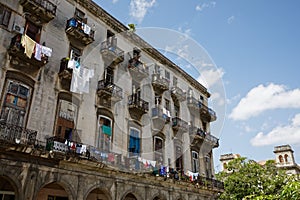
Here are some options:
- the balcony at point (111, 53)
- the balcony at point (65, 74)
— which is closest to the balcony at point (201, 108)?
the balcony at point (111, 53)

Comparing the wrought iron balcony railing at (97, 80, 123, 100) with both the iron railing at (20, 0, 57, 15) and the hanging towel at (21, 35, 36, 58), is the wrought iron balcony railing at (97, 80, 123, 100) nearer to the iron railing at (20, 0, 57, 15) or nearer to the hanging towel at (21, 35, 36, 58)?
the hanging towel at (21, 35, 36, 58)

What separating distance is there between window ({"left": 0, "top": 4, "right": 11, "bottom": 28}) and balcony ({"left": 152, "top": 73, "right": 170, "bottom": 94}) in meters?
11.3

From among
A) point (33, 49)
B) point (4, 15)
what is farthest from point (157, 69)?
point (4, 15)

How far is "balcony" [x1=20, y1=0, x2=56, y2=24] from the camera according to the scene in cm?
1295

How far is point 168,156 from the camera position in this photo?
19.8m

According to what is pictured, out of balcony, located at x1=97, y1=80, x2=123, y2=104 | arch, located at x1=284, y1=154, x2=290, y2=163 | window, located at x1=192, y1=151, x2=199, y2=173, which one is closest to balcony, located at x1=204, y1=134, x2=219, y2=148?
window, located at x1=192, y1=151, x2=199, y2=173

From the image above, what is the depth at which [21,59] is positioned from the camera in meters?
11.9

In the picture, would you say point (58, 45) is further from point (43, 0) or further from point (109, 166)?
point (109, 166)

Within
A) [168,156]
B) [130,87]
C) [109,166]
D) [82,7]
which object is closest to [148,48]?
[130,87]

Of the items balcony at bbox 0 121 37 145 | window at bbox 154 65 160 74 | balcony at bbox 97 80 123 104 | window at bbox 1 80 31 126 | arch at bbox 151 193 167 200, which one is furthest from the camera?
window at bbox 154 65 160 74

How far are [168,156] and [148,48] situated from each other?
9020 mm

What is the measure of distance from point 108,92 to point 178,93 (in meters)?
9.12

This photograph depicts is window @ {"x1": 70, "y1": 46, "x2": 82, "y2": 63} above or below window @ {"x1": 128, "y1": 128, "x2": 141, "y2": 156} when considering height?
above

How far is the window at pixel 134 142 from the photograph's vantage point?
1674 cm
